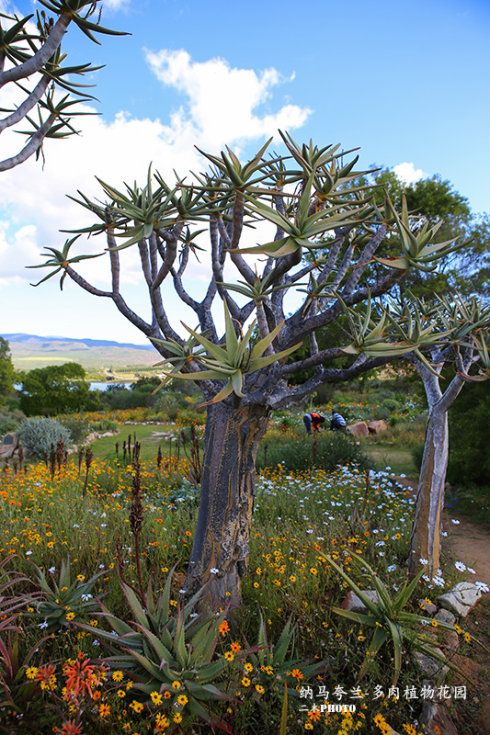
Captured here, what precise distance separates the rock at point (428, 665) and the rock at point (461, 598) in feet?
2.79

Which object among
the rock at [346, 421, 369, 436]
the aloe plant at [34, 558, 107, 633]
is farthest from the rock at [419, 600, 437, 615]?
the rock at [346, 421, 369, 436]

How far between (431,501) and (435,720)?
6.43ft

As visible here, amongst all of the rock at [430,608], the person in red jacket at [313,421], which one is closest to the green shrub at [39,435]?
the person in red jacket at [313,421]

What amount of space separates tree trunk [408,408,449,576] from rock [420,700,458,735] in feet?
4.92

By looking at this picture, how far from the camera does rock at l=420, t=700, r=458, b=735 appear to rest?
7.66 feet

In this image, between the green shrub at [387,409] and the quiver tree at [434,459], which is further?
the green shrub at [387,409]

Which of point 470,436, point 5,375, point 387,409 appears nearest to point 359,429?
point 387,409

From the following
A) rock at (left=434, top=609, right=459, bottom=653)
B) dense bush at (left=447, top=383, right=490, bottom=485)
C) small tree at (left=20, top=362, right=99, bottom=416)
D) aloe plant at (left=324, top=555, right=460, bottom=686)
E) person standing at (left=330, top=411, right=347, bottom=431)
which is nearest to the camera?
aloe plant at (left=324, top=555, right=460, bottom=686)

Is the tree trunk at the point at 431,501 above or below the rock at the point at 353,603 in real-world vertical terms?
above

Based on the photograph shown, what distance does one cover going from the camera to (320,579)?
3424mm

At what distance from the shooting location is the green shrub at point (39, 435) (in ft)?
32.5

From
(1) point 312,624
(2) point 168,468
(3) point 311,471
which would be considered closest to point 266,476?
(3) point 311,471

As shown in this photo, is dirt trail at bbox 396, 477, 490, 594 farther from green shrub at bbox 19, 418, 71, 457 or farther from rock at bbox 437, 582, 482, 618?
green shrub at bbox 19, 418, 71, 457

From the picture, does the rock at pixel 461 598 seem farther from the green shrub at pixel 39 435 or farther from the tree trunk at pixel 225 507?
the green shrub at pixel 39 435
